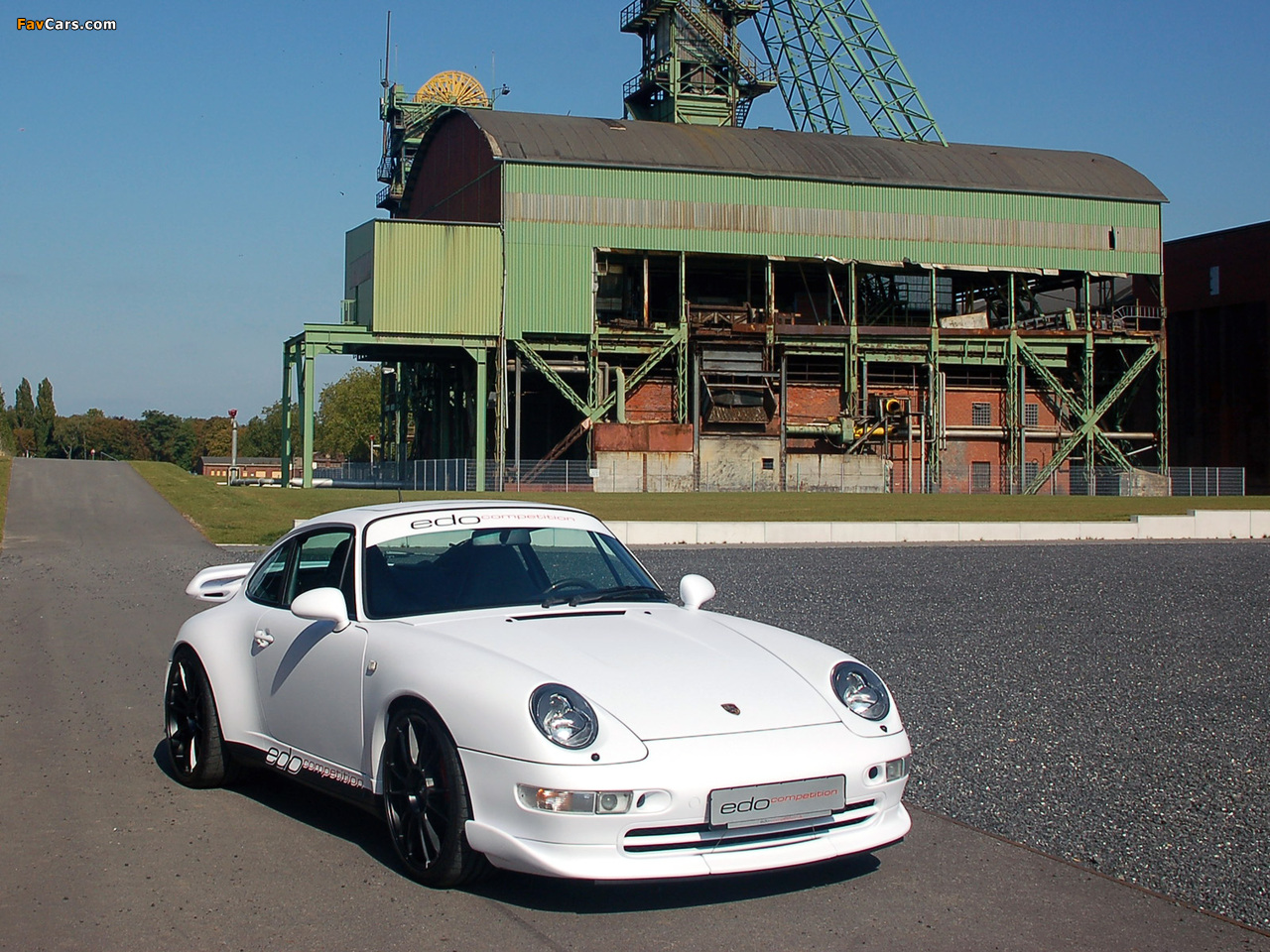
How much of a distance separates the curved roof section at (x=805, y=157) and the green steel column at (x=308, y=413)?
11.0 meters

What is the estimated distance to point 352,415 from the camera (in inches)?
5374

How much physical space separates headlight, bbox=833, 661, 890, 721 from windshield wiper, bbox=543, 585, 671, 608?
1117 mm

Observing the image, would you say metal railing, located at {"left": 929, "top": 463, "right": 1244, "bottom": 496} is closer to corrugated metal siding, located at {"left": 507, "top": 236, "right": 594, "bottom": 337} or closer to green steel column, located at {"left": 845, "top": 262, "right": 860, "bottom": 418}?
green steel column, located at {"left": 845, "top": 262, "right": 860, "bottom": 418}

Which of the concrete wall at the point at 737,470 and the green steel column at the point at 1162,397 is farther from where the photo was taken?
the green steel column at the point at 1162,397

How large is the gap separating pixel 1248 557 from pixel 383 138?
2793 inches

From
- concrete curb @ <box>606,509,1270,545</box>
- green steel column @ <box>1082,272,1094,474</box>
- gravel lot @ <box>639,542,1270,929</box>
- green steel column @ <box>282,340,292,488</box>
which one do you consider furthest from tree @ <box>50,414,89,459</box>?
gravel lot @ <box>639,542,1270,929</box>

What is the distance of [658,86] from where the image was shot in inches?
2603

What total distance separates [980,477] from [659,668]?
180 ft

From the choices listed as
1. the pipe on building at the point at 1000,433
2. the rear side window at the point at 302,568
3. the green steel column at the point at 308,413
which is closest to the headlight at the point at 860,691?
the rear side window at the point at 302,568

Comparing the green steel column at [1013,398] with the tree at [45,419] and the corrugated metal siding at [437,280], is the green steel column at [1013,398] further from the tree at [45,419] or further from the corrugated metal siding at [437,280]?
Result: the tree at [45,419]

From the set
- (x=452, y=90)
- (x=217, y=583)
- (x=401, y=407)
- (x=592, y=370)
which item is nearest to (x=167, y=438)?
(x=452, y=90)

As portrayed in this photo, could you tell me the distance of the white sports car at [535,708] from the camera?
4.65 metres

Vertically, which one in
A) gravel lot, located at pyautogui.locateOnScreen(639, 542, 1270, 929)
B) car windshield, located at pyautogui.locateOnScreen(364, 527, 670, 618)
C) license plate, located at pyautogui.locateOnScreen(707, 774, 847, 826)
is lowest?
gravel lot, located at pyautogui.locateOnScreen(639, 542, 1270, 929)

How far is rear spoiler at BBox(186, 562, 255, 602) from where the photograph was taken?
24.5ft
